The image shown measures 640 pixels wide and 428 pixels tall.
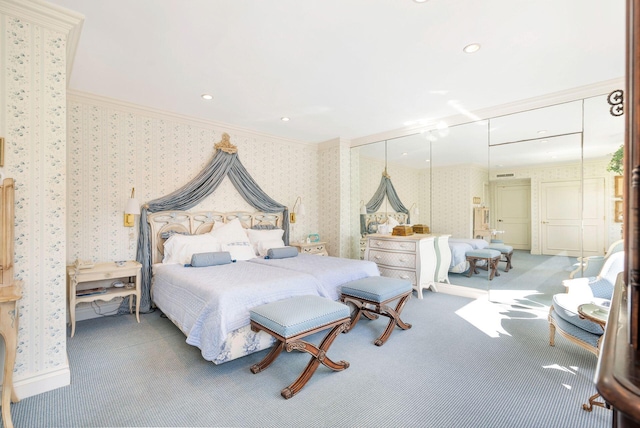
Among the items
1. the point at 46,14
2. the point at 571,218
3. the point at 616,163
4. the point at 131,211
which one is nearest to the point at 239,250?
the point at 131,211

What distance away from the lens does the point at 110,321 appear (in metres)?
3.73

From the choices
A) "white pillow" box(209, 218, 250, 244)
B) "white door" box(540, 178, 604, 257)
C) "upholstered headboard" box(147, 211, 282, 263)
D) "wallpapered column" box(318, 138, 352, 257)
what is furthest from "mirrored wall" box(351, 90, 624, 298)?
"white pillow" box(209, 218, 250, 244)

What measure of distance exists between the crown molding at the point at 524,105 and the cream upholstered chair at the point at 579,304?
189 cm

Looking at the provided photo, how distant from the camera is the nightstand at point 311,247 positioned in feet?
18.0

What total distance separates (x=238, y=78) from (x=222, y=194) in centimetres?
218

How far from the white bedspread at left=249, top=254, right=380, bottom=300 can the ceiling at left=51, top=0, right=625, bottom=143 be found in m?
2.18

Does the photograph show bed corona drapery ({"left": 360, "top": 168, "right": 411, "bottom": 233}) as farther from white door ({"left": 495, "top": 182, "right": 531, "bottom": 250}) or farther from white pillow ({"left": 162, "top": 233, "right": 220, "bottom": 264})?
white pillow ({"left": 162, "top": 233, "right": 220, "bottom": 264})

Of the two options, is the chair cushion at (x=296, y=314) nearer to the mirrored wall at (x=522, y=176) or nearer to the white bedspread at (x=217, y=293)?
the white bedspread at (x=217, y=293)

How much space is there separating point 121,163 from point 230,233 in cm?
174

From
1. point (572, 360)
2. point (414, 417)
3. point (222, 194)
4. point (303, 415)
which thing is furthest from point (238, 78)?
point (572, 360)

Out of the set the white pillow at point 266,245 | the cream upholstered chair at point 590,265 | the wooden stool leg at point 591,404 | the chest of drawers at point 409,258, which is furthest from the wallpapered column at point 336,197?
the wooden stool leg at point 591,404

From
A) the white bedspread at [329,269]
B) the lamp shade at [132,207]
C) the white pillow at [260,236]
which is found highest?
the lamp shade at [132,207]

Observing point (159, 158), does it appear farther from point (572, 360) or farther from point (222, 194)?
point (572, 360)

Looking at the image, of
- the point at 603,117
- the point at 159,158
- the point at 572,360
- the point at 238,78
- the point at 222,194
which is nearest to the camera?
the point at 572,360
